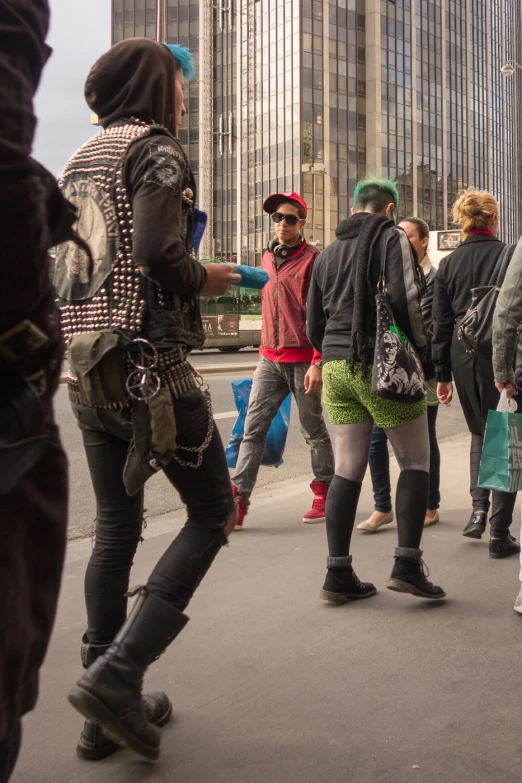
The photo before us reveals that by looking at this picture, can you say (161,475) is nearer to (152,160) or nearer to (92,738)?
(92,738)

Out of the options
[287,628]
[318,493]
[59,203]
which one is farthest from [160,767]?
[318,493]

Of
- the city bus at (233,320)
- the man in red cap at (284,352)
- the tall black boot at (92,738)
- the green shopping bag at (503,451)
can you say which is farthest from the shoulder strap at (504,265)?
the city bus at (233,320)

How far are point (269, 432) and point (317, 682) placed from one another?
9.28ft

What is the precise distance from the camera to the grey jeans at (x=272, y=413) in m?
5.31

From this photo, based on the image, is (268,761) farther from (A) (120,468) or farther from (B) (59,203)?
(B) (59,203)

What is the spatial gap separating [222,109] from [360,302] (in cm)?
7881

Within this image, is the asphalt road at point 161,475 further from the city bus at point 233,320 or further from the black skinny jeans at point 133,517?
the city bus at point 233,320

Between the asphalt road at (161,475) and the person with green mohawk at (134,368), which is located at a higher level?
the person with green mohawk at (134,368)

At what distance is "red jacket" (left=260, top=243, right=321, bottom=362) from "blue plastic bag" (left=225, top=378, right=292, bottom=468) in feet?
1.58

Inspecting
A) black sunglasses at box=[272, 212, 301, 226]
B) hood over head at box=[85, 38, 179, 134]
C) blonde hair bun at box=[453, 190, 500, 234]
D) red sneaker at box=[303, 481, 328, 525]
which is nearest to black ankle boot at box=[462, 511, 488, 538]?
red sneaker at box=[303, 481, 328, 525]

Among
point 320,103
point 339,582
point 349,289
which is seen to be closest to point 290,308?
point 349,289

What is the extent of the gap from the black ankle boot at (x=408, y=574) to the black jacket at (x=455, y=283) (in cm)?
162

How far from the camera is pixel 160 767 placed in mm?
2379

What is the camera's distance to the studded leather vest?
232 cm
